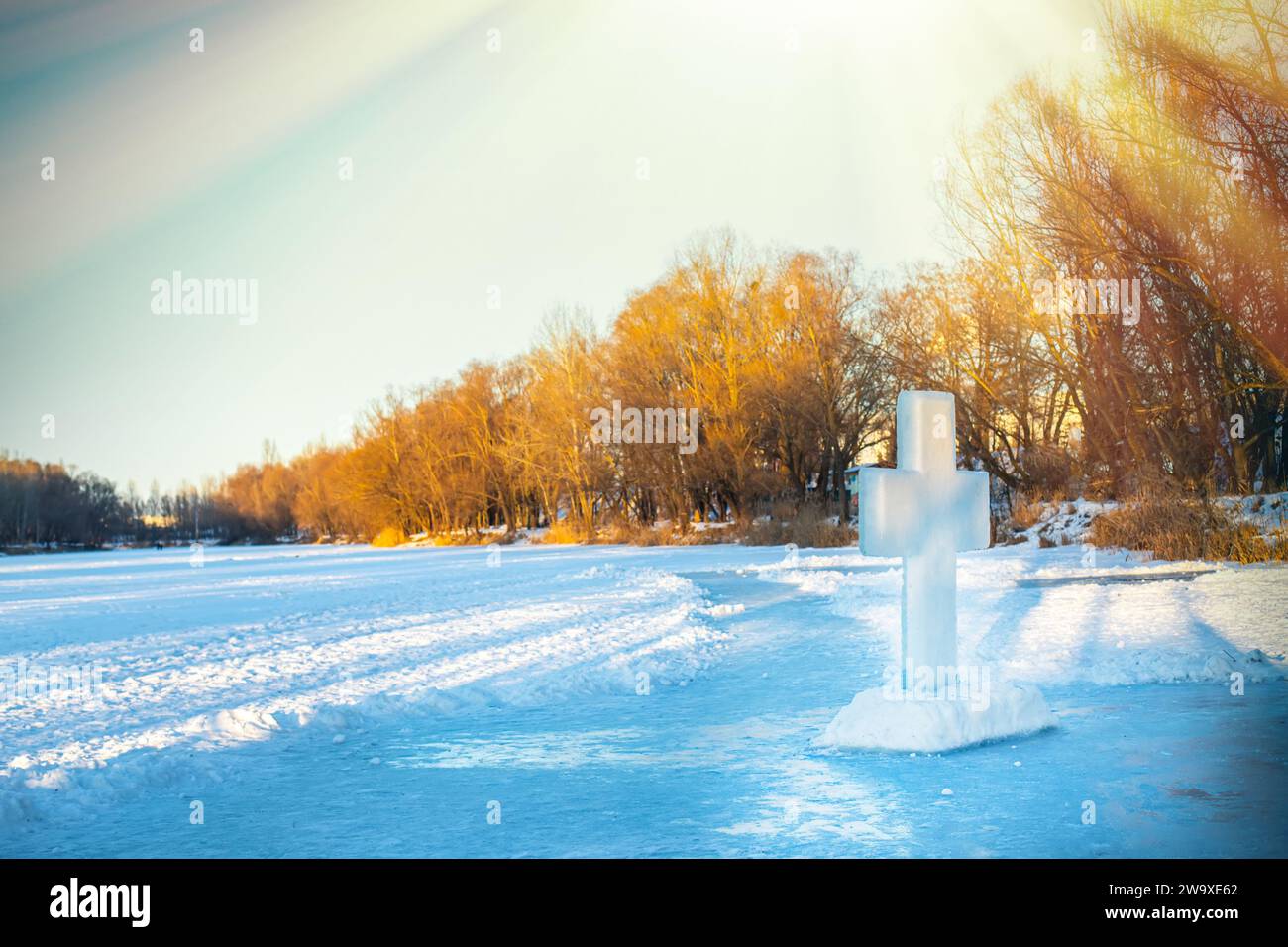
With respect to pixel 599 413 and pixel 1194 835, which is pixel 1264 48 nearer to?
pixel 1194 835

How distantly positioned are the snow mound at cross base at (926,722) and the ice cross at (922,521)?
1.62 feet

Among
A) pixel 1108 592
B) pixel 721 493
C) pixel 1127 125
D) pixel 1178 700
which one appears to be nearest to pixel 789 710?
pixel 1178 700

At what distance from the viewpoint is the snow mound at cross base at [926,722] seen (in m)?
6.26

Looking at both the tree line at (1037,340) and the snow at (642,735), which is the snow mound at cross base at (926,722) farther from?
the tree line at (1037,340)

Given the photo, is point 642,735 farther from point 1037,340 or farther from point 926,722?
point 1037,340

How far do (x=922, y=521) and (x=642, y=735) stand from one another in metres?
2.48

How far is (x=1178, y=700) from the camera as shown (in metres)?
7.48

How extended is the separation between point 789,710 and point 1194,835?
139 inches

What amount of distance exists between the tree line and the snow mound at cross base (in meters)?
14.1

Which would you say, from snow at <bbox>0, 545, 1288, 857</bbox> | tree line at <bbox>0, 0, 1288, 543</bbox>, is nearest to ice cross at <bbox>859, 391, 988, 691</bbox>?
snow at <bbox>0, 545, 1288, 857</bbox>

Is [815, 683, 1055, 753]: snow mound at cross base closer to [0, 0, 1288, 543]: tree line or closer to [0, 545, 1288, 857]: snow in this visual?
[0, 545, 1288, 857]: snow

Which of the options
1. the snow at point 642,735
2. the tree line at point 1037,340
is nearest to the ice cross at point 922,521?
the snow at point 642,735

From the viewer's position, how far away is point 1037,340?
33562mm
